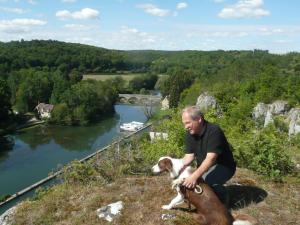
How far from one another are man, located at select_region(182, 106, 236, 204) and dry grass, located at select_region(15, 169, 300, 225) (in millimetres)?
587

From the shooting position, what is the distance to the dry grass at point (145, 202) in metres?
5.73

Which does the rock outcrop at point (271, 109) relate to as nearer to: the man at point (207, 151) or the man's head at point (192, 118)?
the man at point (207, 151)

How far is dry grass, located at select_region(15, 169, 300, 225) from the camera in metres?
5.73

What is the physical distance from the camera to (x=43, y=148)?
44.6 m

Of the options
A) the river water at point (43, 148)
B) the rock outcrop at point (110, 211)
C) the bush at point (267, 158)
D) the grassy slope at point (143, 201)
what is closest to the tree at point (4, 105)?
the river water at point (43, 148)

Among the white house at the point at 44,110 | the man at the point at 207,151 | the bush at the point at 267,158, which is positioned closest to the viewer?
the man at the point at 207,151

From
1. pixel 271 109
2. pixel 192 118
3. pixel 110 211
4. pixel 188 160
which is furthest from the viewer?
pixel 271 109

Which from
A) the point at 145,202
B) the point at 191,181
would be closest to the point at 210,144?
the point at 191,181

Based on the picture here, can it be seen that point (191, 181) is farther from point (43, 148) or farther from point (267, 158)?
point (43, 148)

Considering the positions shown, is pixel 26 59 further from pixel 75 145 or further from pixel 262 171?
pixel 262 171

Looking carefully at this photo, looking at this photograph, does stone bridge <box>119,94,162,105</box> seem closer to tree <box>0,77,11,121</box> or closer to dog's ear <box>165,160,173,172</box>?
tree <box>0,77,11,121</box>

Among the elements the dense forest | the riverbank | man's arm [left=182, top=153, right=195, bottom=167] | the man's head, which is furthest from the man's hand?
the riverbank

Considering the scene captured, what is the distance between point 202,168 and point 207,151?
0.77 ft

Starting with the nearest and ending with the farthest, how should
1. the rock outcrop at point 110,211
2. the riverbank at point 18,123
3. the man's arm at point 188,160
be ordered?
1. the man's arm at point 188,160
2. the rock outcrop at point 110,211
3. the riverbank at point 18,123
